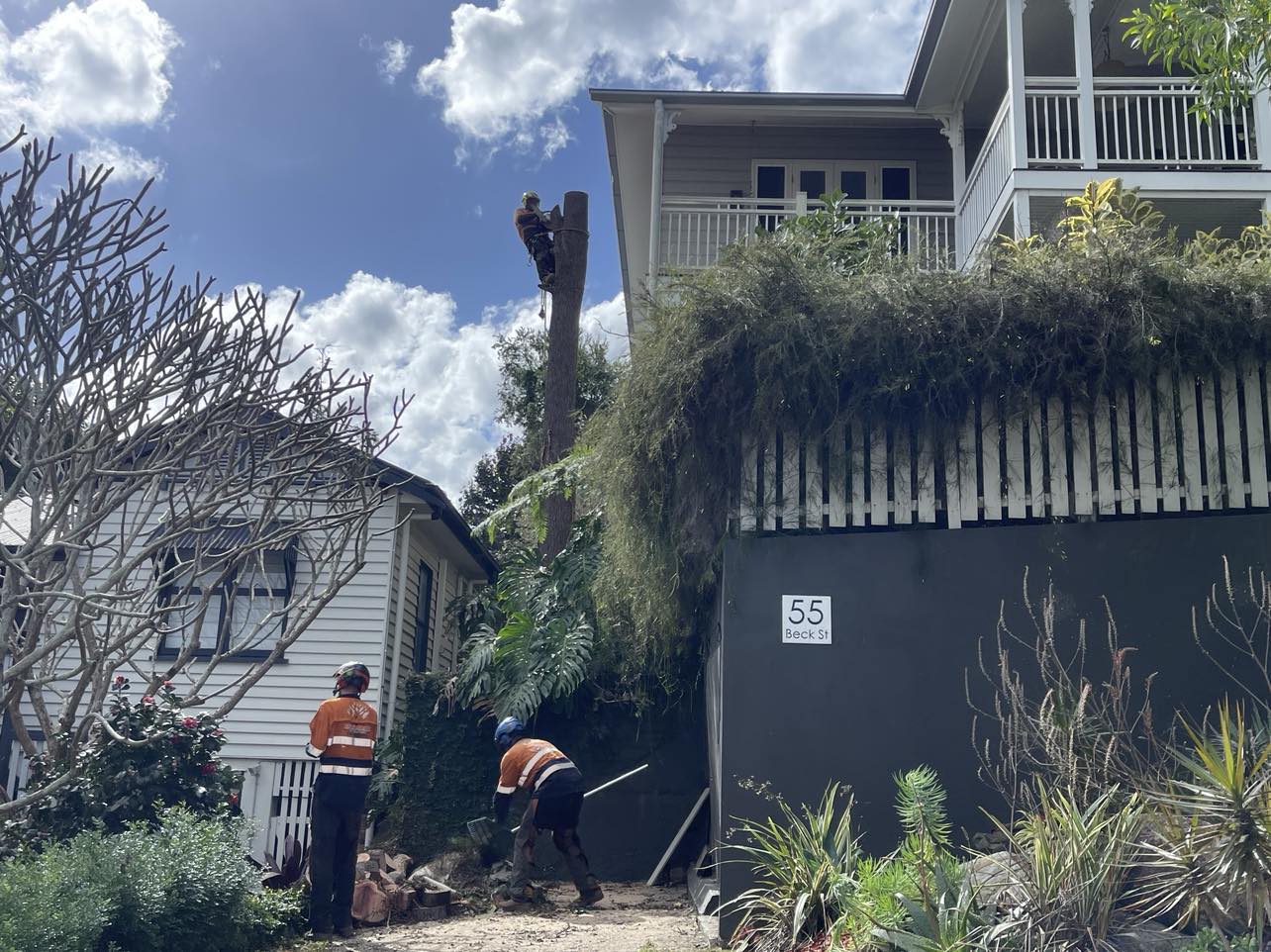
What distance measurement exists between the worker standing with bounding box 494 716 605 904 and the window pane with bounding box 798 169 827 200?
414 inches

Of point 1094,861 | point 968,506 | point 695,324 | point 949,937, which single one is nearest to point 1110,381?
point 968,506

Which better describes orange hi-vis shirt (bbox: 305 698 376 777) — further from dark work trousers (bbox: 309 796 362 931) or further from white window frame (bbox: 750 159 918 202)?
white window frame (bbox: 750 159 918 202)

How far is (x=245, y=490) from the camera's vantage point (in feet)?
26.4

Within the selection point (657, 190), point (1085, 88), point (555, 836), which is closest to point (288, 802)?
point (555, 836)

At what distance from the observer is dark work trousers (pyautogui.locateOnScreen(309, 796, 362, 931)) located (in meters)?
8.28

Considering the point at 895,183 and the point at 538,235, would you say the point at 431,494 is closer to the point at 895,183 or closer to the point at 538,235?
the point at 538,235

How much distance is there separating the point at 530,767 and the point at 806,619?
9.21 feet

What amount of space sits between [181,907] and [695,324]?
4.68 m

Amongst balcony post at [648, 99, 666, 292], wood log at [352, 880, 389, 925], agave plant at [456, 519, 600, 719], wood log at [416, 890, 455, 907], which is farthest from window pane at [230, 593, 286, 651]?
balcony post at [648, 99, 666, 292]

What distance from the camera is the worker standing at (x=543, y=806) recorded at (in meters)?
9.20

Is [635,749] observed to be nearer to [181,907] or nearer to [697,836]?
[697,836]

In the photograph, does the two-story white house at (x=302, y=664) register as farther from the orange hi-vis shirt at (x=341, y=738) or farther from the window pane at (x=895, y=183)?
the window pane at (x=895, y=183)

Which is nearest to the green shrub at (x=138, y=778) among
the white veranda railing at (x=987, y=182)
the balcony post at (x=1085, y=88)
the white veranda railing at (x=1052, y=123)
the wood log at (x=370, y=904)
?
the wood log at (x=370, y=904)

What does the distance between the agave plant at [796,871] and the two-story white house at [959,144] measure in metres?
3.75
